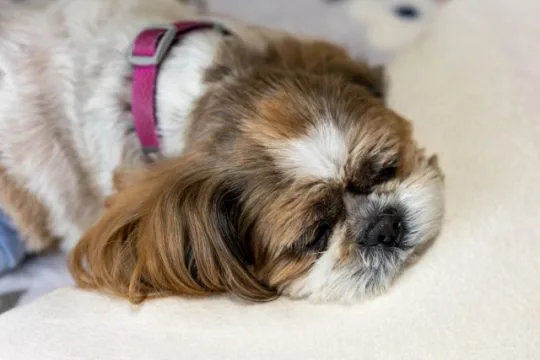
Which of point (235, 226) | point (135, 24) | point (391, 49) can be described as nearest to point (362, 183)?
point (235, 226)

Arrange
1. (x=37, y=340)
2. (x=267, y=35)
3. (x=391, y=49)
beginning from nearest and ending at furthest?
(x=37, y=340)
(x=267, y=35)
(x=391, y=49)

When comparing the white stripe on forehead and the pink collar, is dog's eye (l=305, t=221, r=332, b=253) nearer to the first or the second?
the white stripe on forehead

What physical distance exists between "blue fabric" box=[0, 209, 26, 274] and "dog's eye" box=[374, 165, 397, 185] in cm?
81

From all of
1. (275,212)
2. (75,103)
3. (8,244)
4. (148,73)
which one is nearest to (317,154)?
(275,212)

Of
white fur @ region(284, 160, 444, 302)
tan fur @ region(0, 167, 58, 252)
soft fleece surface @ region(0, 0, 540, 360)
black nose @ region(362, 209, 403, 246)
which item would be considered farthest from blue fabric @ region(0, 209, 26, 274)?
black nose @ region(362, 209, 403, 246)

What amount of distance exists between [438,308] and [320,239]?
240mm

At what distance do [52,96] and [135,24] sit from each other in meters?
0.25

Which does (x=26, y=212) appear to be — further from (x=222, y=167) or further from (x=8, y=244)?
(x=222, y=167)

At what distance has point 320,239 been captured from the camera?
49.9 inches

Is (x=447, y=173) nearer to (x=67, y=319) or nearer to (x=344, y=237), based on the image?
(x=344, y=237)

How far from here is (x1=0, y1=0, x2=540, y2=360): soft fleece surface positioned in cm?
110

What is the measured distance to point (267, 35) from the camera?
1.77 metres

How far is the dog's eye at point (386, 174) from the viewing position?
132cm

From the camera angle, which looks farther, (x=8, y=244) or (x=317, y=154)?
(x=8, y=244)
